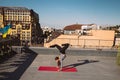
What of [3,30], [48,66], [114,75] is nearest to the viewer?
[114,75]

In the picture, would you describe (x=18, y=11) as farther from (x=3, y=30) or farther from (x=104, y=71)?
(x=104, y=71)

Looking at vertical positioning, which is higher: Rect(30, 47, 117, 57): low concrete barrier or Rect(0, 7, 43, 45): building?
Rect(0, 7, 43, 45): building

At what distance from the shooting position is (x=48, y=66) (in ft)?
40.0

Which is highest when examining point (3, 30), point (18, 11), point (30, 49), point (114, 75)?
point (18, 11)

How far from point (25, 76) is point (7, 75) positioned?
2.95 ft

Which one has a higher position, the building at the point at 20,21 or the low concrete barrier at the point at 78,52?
the building at the point at 20,21

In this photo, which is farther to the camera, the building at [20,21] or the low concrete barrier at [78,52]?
the building at [20,21]

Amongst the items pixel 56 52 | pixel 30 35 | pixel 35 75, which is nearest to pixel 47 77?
pixel 35 75

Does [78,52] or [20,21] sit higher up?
[20,21]

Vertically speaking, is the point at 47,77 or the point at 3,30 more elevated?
the point at 3,30

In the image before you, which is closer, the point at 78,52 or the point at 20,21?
the point at 78,52

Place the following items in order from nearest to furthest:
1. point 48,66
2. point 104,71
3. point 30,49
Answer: point 104,71 → point 48,66 → point 30,49

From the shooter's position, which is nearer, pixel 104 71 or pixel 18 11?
pixel 104 71

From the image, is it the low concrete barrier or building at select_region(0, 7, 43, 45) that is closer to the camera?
the low concrete barrier
